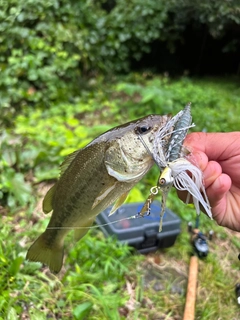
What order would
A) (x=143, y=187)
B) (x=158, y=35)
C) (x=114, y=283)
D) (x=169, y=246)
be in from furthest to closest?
(x=158, y=35), (x=143, y=187), (x=169, y=246), (x=114, y=283)

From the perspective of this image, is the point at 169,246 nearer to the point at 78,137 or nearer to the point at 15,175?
the point at 15,175

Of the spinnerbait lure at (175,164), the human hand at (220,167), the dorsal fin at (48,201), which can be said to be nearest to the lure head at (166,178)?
the spinnerbait lure at (175,164)

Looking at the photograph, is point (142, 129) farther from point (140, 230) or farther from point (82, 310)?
point (140, 230)

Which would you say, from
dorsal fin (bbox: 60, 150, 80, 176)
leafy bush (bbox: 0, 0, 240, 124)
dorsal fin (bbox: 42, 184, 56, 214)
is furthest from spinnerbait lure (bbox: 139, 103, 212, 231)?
leafy bush (bbox: 0, 0, 240, 124)

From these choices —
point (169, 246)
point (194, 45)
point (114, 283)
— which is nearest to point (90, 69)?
point (194, 45)

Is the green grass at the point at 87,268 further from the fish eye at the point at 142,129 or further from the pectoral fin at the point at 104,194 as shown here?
the fish eye at the point at 142,129

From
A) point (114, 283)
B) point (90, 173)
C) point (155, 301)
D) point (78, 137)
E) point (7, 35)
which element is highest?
point (7, 35)

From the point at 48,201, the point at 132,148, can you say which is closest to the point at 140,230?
the point at 48,201

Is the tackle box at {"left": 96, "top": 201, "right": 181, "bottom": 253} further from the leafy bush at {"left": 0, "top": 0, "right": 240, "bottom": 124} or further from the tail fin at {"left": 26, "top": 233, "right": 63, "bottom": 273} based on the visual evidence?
the leafy bush at {"left": 0, "top": 0, "right": 240, "bottom": 124}
